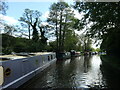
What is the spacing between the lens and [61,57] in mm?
26219

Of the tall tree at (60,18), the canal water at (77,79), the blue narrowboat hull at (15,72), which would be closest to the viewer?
the blue narrowboat hull at (15,72)

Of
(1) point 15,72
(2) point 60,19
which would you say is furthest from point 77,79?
(2) point 60,19

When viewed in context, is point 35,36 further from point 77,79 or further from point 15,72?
point 15,72

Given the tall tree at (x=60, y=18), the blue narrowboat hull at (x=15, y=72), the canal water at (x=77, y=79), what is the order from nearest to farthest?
the blue narrowboat hull at (x=15, y=72) → the canal water at (x=77, y=79) → the tall tree at (x=60, y=18)

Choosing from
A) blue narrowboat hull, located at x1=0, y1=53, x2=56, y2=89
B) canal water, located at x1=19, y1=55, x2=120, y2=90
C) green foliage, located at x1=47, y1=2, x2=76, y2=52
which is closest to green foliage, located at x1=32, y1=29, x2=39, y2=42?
green foliage, located at x1=47, y1=2, x2=76, y2=52

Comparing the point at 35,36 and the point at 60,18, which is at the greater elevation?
the point at 60,18

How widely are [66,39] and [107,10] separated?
26.9 metres

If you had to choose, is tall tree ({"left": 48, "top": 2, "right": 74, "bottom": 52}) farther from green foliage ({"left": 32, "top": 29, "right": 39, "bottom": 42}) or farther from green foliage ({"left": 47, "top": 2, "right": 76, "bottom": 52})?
green foliage ({"left": 32, "top": 29, "right": 39, "bottom": 42})

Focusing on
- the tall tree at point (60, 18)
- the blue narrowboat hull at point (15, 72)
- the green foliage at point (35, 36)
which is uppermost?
the tall tree at point (60, 18)

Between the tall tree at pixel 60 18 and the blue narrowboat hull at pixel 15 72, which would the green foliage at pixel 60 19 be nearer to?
the tall tree at pixel 60 18

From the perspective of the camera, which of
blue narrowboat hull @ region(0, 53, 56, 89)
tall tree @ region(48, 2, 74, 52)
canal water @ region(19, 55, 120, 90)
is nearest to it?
blue narrowboat hull @ region(0, 53, 56, 89)

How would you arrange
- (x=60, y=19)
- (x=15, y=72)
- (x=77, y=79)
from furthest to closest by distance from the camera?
(x=60, y=19) → (x=77, y=79) → (x=15, y=72)

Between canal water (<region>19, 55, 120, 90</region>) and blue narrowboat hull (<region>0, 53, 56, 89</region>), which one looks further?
canal water (<region>19, 55, 120, 90</region>)

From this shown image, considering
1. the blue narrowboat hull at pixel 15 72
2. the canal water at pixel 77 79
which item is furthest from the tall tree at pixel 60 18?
the blue narrowboat hull at pixel 15 72
